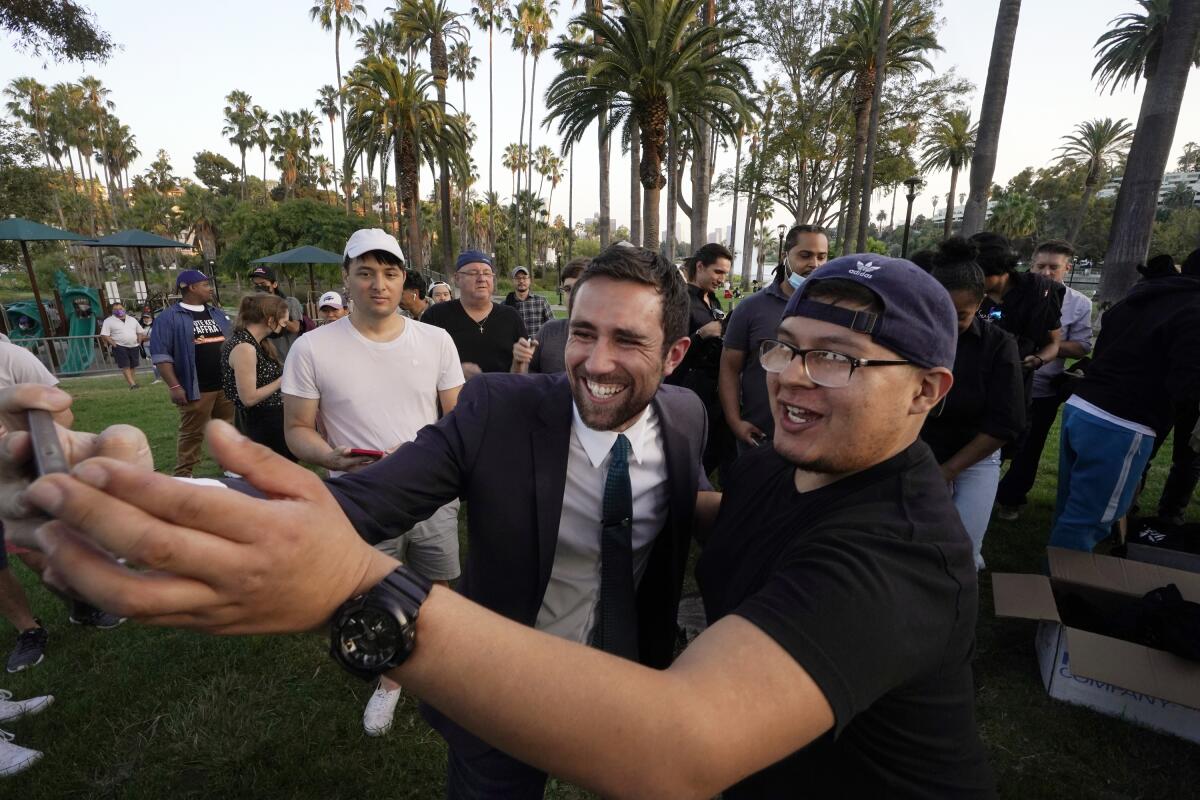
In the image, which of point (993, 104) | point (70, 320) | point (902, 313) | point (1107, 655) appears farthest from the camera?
point (70, 320)

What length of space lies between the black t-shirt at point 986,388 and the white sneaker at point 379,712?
3.56 meters

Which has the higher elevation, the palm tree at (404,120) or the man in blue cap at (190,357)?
the palm tree at (404,120)

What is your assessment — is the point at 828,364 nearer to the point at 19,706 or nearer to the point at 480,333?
the point at 480,333

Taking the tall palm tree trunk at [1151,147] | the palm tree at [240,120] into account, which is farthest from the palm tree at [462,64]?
the tall palm tree trunk at [1151,147]

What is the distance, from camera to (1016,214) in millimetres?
48094

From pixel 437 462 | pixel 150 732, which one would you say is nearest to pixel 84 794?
pixel 150 732

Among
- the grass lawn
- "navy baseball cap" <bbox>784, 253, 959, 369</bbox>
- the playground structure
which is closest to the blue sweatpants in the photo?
the grass lawn

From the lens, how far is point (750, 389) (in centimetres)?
434

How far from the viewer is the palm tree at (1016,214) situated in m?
47.7

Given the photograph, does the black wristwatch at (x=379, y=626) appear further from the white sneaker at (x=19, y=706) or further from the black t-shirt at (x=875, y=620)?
the white sneaker at (x=19, y=706)

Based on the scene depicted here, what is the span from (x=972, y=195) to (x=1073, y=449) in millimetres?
9432

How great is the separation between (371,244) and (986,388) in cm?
378

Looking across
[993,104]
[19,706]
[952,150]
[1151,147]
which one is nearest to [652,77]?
[993,104]

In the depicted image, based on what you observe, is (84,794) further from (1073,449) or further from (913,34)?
(913,34)
